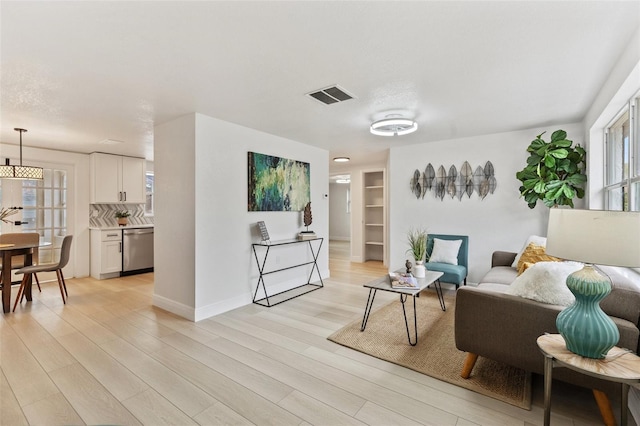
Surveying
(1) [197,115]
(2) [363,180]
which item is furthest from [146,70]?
(2) [363,180]

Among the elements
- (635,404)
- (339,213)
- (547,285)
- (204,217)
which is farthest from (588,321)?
(339,213)

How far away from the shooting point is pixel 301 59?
2.22 m

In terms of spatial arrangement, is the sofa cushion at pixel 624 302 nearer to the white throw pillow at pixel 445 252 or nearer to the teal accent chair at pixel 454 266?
the teal accent chair at pixel 454 266

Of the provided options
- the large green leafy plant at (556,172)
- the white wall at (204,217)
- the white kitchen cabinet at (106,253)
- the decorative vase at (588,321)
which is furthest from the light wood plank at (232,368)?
the large green leafy plant at (556,172)

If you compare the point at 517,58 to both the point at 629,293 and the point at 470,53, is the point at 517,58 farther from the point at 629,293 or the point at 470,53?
the point at 629,293

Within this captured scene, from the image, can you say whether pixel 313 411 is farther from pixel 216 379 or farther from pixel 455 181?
pixel 455 181

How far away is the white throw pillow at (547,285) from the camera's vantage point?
6.36 feet

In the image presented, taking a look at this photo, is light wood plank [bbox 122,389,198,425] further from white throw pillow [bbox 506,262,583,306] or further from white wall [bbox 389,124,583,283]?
white wall [bbox 389,124,583,283]

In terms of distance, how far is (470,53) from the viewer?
2.15 meters

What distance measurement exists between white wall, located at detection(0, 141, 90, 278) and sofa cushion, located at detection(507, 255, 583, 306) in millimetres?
6768

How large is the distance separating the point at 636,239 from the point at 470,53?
1.51 m

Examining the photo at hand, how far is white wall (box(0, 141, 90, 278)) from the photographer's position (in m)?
5.47

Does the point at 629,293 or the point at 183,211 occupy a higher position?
the point at 183,211

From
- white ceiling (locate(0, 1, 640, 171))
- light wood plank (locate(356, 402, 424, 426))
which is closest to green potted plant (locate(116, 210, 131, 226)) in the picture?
white ceiling (locate(0, 1, 640, 171))
